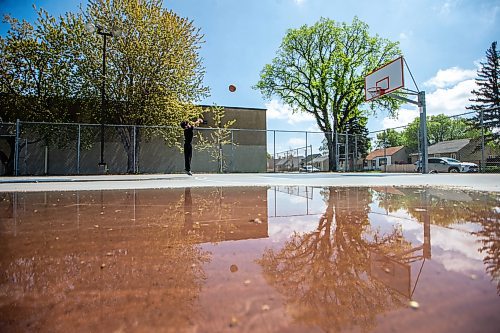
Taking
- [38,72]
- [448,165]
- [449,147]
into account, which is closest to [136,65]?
[38,72]

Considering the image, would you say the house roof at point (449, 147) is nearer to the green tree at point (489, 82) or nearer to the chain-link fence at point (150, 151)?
the green tree at point (489, 82)

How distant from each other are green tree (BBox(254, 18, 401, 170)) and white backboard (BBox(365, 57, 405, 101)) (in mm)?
8828

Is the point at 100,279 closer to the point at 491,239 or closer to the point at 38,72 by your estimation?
the point at 491,239

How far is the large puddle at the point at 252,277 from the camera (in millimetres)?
618

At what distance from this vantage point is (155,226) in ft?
5.46

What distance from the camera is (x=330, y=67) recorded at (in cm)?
2464

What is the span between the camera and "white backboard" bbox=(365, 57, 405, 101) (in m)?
13.7

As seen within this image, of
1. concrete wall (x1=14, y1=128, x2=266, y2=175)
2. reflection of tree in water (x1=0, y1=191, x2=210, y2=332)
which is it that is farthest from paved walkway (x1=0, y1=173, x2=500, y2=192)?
concrete wall (x1=14, y1=128, x2=266, y2=175)

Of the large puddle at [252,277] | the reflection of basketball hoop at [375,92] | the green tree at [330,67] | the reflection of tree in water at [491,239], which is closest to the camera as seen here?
the large puddle at [252,277]

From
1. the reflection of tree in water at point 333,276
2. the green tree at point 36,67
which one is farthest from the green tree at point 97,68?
the reflection of tree in water at point 333,276

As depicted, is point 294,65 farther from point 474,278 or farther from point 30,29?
point 474,278

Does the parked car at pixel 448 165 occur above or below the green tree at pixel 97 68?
below

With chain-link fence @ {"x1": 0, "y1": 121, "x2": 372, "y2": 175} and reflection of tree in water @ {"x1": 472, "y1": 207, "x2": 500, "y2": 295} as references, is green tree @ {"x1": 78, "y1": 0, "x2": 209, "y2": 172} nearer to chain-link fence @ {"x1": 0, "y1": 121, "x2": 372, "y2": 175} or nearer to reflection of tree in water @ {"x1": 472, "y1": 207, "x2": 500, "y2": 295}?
chain-link fence @ {"x1": 0, "y1": 121, "x2": 372, "y2": 175}

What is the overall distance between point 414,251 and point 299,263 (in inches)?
19.7
